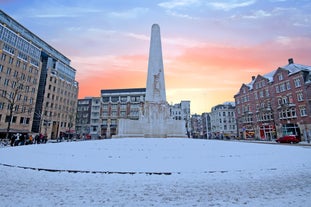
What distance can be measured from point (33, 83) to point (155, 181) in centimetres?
5789

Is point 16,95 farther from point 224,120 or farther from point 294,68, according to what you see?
point 224,120

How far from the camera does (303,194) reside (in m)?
5.12

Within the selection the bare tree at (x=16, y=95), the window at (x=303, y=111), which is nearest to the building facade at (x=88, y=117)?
the bare tree at (x=16, y=95)

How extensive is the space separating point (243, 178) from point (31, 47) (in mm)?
63106

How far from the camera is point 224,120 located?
253 ft

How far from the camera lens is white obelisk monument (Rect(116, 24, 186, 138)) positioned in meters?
22.9

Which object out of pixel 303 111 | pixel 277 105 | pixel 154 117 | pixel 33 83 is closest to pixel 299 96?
pixel 303 111

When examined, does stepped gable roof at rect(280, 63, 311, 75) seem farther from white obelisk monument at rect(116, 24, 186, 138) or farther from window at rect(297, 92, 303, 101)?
white obelisk monument at rect(116, 24, 186, 138)

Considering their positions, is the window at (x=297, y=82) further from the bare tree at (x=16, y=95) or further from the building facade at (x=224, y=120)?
the bare tree at (x=16, y=95)

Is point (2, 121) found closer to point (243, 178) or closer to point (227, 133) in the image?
point (243, 178)

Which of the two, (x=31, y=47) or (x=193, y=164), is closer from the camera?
(x=193, y=164)

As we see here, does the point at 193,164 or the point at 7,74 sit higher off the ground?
the point at 7,74

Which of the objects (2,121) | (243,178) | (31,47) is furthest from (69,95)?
(243,178)

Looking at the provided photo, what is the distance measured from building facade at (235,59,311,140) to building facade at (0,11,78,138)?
52.6 m
